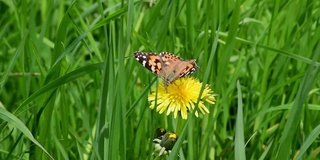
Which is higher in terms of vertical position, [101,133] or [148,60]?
[148,60]

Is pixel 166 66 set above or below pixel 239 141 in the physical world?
above

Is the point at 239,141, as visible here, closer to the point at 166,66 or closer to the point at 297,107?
the point at 297,107

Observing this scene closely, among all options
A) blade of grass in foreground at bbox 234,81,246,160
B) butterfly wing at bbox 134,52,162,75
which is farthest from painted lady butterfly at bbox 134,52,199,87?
blade of grass in foreground at bbox 234,81,246,160

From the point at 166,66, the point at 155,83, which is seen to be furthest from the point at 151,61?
the point at 155,83

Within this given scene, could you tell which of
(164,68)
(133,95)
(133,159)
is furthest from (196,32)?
(164,68)

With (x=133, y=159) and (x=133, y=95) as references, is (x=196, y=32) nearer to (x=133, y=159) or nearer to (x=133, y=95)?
(x=133, y=95)

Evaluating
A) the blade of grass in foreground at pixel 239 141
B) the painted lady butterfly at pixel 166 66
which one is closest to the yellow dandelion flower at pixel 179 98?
the painted lady butterfly at pixel 166 66

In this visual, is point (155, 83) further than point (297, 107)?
Yes

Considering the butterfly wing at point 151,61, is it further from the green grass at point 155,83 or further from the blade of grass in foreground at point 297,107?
the blade of grass in foreground at point 297,107
